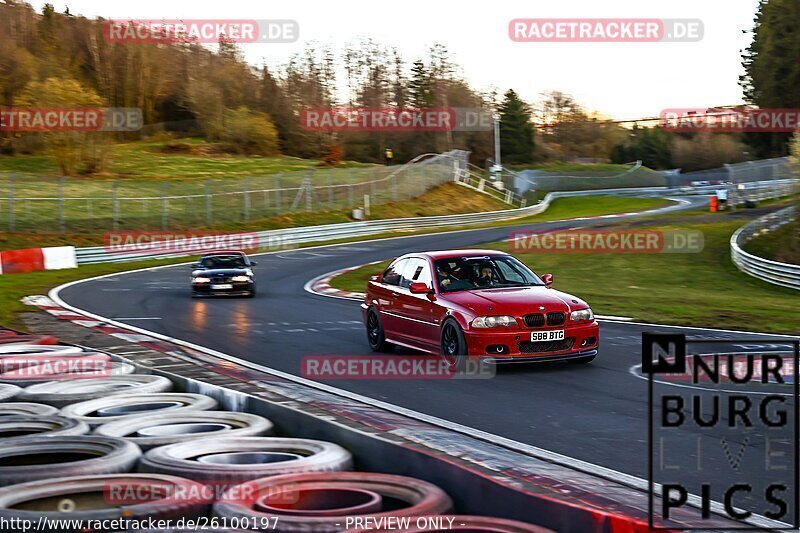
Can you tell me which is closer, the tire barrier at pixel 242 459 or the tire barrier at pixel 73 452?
the tire barrier at pixel 242 459

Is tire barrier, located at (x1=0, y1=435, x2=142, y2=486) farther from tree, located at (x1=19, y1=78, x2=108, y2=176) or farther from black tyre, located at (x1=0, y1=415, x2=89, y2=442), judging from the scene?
tree, located at (x1=19, y1=78, x2=108, y2=176)

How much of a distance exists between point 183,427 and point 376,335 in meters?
6.86

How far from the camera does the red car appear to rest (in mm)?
11516

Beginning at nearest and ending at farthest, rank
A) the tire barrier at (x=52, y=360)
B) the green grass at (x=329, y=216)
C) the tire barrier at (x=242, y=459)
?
the tire barrier at (x=242, y=459) → the tire barrier at (x=52, y=360) → the green grass at (x=329, y=216)

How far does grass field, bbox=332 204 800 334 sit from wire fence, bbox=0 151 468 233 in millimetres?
15179

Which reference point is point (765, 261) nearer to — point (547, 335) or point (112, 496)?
point (547, 335)

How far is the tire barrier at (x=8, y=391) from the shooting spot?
333 inches

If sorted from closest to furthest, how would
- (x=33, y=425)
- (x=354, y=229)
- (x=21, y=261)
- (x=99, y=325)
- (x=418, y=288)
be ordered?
(x=33, y=425), (x=418, y=288), (x=99, y=325), (x=21, y=261), (x=354, y=229)

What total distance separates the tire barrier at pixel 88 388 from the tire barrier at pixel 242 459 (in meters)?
2.46

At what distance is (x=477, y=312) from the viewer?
11.6 m

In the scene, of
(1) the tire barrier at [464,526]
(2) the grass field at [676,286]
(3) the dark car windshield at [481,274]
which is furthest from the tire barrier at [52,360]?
(2) the grass field at [676,286]

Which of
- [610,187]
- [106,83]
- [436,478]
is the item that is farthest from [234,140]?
[436,478]

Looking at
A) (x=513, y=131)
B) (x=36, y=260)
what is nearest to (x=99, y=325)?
(x=36, y=260)

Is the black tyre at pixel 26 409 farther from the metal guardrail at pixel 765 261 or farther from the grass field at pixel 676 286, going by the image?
the metal guardrail at pixel 765 261
